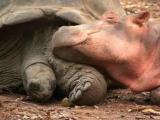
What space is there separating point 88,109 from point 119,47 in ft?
1.53

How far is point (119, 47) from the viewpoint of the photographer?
4121 mm

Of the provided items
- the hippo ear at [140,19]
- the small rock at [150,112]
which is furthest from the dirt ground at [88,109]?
the hippo ear at [140,19]

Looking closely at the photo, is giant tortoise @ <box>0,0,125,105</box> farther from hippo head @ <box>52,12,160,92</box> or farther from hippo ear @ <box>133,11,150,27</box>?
hippo ear @ <box>133,11,150,27</box>

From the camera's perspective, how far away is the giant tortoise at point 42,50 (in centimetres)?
406

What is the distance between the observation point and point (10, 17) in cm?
446

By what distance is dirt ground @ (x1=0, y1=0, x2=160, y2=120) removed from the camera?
3.63 m

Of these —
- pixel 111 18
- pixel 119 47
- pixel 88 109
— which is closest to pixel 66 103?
pixel 88 109

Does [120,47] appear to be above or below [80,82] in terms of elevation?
above

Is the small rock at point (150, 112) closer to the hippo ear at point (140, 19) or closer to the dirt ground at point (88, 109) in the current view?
the dirt ground at point (88, 109)

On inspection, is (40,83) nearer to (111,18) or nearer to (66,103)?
(66,103)

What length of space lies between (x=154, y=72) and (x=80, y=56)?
47cm

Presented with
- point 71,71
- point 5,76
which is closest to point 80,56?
point 71,71

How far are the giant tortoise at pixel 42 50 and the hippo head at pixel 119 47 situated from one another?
8 cm

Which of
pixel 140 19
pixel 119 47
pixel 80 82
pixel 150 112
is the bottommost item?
pixel 150 112
